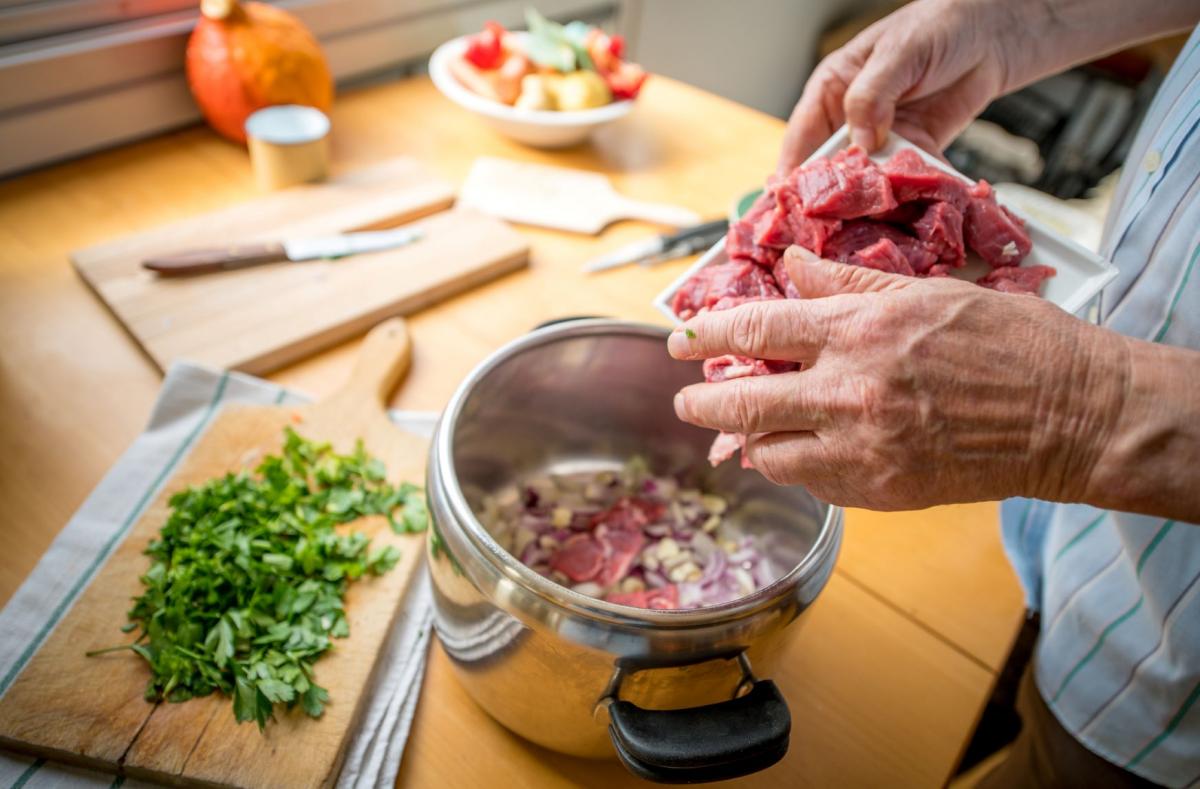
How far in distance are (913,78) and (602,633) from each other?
2.54 ft

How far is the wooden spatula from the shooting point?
1.52 metres

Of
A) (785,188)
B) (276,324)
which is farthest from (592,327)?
(276,324)

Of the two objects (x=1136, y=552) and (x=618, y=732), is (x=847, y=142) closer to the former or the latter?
(x=1136, y=552)

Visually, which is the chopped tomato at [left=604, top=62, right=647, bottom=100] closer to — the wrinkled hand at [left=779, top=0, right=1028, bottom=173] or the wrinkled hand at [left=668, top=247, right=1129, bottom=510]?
the wrinkled hand at [left=779, top=0, right=1028, bottom=173]

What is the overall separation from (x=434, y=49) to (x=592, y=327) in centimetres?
134

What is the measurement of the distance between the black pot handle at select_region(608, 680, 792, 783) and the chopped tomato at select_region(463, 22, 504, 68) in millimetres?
1438

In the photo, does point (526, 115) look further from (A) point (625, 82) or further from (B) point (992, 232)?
(B) point (992, 232)

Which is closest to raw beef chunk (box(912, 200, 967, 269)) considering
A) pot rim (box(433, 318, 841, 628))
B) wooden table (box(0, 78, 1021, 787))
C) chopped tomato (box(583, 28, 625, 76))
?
pot rim (box(433, 318, 841, 628))

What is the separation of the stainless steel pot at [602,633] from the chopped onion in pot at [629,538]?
0.26 ft

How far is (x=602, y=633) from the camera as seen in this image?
2.07 ft

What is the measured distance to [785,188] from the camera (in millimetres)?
832

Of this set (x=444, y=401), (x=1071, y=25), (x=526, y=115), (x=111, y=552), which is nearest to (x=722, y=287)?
(x=444, y=401)

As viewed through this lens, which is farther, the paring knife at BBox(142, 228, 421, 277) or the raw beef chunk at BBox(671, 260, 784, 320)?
the paring knife at BBox(142, 228, 421, 277)

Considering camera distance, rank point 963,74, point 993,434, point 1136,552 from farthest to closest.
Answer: point 963,74
point 1136,552
point 993,434
